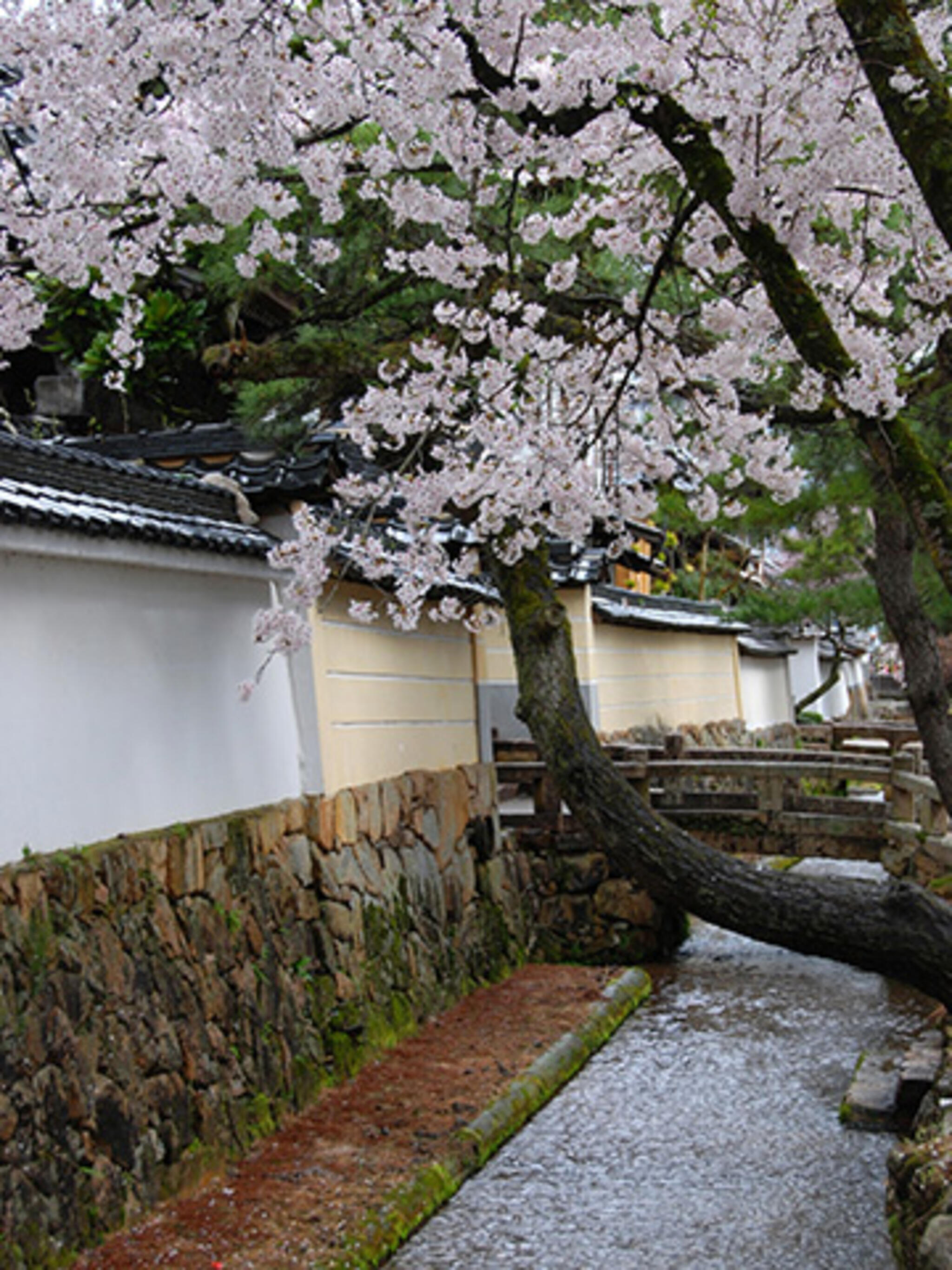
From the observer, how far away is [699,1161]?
7.82 meters

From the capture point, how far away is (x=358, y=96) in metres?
6.05

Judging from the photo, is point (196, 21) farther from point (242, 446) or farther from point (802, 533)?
point (802, 533)

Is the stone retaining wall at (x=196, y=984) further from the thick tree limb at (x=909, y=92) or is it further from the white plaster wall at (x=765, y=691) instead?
the white plaster wall at (x=765, y=691)

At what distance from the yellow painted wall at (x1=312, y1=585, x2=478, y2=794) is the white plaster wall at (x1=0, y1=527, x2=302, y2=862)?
51 centimetres

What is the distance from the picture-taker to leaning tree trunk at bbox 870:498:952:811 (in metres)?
10.9

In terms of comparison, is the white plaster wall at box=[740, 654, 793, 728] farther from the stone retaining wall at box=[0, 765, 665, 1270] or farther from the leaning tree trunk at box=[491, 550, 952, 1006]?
the stone retaining wall at box=[0, 765, 665, 1270]

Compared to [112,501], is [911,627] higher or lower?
lower

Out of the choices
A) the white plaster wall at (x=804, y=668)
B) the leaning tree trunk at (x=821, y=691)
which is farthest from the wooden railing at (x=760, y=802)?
the white plaster wall at (x=804, y=668)

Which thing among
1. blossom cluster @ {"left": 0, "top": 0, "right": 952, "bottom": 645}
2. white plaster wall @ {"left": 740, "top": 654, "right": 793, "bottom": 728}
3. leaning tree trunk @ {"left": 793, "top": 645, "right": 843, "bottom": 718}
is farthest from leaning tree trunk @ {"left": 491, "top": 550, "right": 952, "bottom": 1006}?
leaning tree trunk @ {"left": 793, "top": 645, "right": 843, "bottom": 718}

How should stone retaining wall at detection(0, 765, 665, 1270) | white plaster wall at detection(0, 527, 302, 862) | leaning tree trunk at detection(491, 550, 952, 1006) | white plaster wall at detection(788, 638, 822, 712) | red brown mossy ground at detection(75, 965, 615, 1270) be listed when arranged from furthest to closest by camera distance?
white plaster wall at detection(788, 638, 822, 712)
leaning tree trunk at detection(491, 550, 952, 1006)
white plaster wall at detection(0, 527, 302, 862)
red brown mossy ground at detection(75, 965, 615, 1270)
stone retaining wall at detection(0, 765, 665, 1270)

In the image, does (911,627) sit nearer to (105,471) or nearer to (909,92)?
(105,471)

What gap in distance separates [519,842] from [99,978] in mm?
7465

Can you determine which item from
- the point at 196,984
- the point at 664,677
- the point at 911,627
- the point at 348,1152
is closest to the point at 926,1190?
the point at 348,1152

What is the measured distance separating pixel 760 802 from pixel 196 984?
26.5 feet
